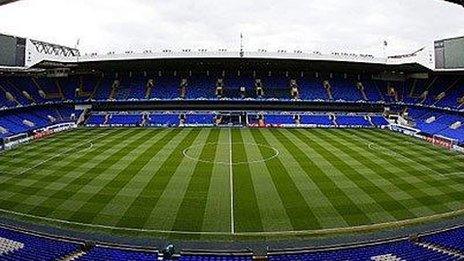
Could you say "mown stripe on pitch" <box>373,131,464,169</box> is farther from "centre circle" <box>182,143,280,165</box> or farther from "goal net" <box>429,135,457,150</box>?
"centre circle" <box>182,143,280,165</box>

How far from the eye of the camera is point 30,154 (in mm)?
37906

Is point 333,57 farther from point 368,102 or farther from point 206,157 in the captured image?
point 206,157

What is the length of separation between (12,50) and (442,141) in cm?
4946

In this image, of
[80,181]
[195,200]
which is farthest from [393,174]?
[80,181]

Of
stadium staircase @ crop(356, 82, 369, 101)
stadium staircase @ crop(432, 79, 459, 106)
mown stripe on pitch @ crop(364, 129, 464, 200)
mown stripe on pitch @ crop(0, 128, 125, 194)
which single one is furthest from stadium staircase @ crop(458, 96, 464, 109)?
mown stripe on pitch @ crop(0, 128, 125, 194)

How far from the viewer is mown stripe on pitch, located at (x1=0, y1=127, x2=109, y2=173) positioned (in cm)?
3319

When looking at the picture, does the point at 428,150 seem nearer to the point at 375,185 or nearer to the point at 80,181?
the point at 375,185

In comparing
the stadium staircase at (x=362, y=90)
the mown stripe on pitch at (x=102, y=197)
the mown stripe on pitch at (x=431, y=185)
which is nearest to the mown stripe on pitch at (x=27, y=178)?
the mown stripe on pitch at (x=102, y=197)

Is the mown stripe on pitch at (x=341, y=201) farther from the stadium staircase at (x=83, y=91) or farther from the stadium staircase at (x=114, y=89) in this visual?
the stadium staircase at (x=83, y=91)

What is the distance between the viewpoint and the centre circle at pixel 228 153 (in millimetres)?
34344

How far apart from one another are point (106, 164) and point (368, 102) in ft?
143

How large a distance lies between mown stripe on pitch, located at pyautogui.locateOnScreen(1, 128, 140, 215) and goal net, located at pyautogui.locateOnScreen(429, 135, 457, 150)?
120 feet

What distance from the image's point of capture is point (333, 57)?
55750mm

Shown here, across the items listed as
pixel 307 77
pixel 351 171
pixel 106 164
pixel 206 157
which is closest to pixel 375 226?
pixel 351 171
